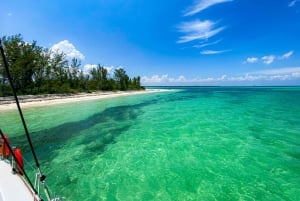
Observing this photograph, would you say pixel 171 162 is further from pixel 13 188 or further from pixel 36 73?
pixel 36 73

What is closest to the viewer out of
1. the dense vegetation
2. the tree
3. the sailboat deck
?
the sailboat deck

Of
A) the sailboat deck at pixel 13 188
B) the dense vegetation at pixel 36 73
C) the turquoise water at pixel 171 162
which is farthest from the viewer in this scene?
the dense vegetation at pixel 36 73

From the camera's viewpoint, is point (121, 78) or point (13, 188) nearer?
point (13, 188)

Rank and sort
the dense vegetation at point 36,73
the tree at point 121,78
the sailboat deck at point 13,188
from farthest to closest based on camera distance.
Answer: the tree at point 121,78, the dense vegetation at point 36,73, the sailboat deck at point 13,188

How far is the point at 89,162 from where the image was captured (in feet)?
30.6

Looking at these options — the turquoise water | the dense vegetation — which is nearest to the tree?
the dense vegetation

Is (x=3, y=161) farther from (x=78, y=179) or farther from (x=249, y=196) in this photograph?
(x=249, y=196)

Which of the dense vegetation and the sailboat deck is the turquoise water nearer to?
the sailboat deck

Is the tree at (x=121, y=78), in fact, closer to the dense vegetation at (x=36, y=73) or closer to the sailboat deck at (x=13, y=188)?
the dense vegetation at (x=36, y=73)

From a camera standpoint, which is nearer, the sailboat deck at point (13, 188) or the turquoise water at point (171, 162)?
the sailboat deck at point (13, 188)

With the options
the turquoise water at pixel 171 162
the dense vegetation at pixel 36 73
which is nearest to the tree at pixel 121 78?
the dense vegetation at pixel 36 73

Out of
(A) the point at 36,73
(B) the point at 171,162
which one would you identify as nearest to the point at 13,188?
(B) the point at 171,162

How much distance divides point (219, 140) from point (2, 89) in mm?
44811

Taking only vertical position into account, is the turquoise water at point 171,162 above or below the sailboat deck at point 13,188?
below
